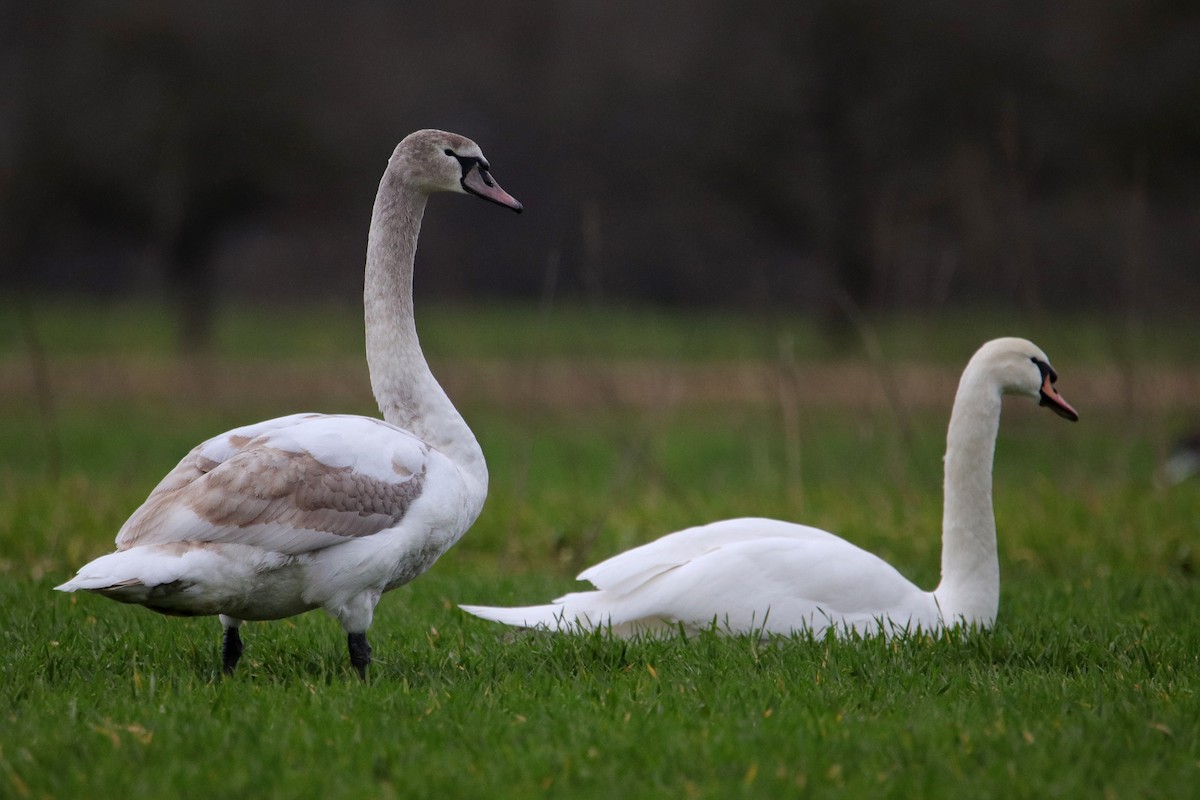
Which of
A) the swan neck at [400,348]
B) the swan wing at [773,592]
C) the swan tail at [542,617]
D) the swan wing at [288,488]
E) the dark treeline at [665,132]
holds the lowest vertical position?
the swan tail at [542,617]

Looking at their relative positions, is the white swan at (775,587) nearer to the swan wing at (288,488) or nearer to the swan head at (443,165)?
the swan wing at (288,488)

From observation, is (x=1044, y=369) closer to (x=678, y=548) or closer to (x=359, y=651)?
(x=678, y=548)

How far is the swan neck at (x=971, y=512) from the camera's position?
5.33 metres

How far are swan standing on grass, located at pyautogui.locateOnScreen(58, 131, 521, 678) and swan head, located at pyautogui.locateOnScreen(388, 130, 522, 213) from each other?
808 millimetres

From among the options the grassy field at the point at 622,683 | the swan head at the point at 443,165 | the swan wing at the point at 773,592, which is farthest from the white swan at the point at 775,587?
the swan head at the point at 443,165

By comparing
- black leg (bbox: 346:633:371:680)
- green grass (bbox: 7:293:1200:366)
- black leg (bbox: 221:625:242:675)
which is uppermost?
green grass (bbox: 7:293:1200:366)

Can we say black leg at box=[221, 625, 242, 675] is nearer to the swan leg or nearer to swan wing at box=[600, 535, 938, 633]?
the swan leg

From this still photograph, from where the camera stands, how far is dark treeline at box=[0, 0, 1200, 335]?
2272 cm

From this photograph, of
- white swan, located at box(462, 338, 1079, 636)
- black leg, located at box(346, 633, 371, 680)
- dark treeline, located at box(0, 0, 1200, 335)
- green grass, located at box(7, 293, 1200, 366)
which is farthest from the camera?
dark treeline, located at box(0, 0, 1200, 335)

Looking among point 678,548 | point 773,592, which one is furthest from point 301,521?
point 773,592

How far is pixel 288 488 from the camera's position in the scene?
4.10 meters

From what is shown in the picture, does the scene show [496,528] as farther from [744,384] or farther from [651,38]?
[651,38]

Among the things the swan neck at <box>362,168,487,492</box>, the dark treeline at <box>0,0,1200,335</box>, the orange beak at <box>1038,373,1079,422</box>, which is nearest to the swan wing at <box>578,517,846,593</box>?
the swan neck at <box>362,168,487,492</box>

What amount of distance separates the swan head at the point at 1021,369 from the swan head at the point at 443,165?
221 centimetres
